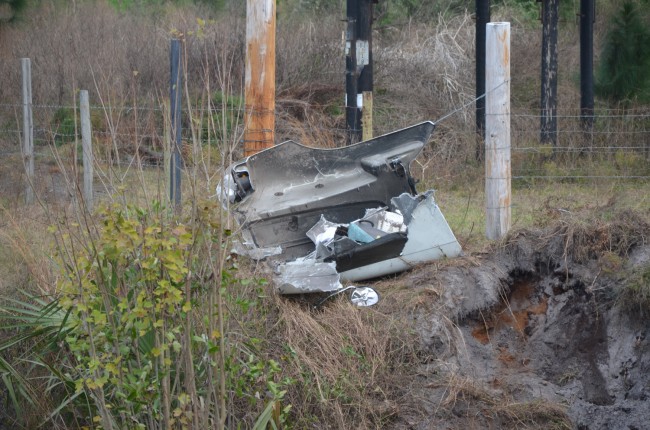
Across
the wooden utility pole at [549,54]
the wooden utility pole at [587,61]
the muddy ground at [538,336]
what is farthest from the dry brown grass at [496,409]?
the wooden utility pole at [587,61]

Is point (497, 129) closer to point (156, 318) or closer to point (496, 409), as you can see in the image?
point (496, 409)

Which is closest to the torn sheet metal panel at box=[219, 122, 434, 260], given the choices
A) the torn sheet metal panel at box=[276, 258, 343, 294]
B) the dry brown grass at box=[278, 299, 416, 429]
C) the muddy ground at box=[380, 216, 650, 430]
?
the torn sheet metal panel at box=[276, 258, 343, 294]

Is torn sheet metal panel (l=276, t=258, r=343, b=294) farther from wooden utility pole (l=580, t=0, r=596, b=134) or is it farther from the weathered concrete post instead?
wooden utility pole (l=580, t=0, r=596, b=134)

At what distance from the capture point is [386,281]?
23.5 ft

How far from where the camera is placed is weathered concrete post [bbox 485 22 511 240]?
A: 782 cm

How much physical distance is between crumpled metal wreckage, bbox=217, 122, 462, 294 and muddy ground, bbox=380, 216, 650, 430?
1.10 feet

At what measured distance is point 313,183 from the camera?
7.74 meters

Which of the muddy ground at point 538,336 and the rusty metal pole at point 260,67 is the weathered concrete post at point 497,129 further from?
the rusty metal pole at point 260,67

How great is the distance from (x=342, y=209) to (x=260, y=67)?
5.44ft

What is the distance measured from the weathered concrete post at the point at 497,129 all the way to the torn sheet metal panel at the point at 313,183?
62 cm

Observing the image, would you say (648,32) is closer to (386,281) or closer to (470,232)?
(470,232)

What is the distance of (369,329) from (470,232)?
2.22 m

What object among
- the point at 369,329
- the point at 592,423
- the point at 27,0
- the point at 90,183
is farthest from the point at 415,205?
the point at 27,0

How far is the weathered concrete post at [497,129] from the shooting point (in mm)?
7824
